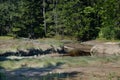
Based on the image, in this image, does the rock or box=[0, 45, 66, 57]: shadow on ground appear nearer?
box=[0, 45, 66, 57]: shadow on ground

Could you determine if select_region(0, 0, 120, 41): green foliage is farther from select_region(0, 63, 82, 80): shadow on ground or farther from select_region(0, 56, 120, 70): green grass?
select_region(0, 63, 82, 80): shadow on ground

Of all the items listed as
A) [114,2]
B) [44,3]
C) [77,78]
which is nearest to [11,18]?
[44,3]

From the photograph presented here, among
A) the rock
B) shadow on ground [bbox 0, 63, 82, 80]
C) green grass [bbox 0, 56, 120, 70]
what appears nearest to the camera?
shadow on ground [bbox 0, 63, 82, 80]

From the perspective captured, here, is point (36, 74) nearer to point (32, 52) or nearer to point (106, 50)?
point (32, 52)

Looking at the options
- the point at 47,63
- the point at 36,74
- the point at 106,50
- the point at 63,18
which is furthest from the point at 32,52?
the point at 63,18

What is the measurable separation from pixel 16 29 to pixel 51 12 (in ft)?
22.9

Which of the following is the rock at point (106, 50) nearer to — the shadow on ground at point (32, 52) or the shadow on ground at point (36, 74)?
the shadow on ground at point (32, 52)

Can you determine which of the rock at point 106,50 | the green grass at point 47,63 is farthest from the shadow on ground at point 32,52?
the green grass at point 47,63

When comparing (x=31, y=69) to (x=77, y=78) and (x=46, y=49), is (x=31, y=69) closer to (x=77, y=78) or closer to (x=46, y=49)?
(x=77, y=78)

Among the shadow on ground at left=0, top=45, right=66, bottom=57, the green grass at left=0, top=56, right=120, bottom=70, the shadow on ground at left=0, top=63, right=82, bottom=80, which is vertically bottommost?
the shadow on ground at left=0, top=45, right=66, bottom=57

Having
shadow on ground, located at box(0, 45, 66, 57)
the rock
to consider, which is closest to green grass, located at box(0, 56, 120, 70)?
shadow on ground, located at box(0, 45, 66, 57)

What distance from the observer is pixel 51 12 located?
191 ft

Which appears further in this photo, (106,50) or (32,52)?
(106,50)

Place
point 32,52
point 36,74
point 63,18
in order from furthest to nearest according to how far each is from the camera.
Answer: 1. point 63,18
2. point 32,52
3. point 36,74
